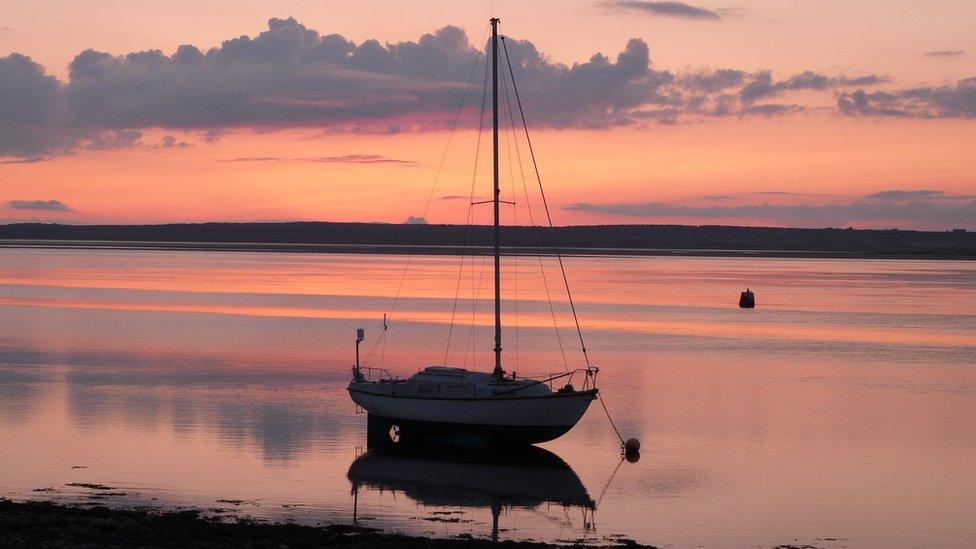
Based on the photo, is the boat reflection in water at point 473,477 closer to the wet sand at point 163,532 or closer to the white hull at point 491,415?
the white hull at point 491,415

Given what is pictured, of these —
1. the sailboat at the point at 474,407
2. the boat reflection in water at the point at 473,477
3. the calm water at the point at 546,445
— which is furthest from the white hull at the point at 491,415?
the calm water at the point at 546,445

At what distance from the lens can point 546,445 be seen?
22844 millimetres

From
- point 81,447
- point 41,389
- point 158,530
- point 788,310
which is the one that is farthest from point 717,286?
point 158,530

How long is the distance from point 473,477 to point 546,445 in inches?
112

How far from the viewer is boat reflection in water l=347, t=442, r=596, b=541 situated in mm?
18531

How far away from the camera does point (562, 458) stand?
2188 cm

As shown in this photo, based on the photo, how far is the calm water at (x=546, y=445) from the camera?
17547 mm

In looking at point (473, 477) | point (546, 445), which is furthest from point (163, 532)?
point (546, 445)

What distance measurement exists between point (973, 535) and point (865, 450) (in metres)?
6.05

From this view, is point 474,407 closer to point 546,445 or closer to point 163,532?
point 546,445

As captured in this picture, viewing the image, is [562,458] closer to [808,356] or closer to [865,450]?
[865,450]

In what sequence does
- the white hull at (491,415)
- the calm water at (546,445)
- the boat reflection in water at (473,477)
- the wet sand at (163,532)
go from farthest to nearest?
the white hull at (491,415)
the boat reflection in water at (473,477)
the calm water at (546,445)
the wet sand at (163,532)

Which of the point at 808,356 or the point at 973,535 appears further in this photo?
the point at 808,356

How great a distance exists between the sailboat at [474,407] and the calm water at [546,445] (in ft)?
2.29
